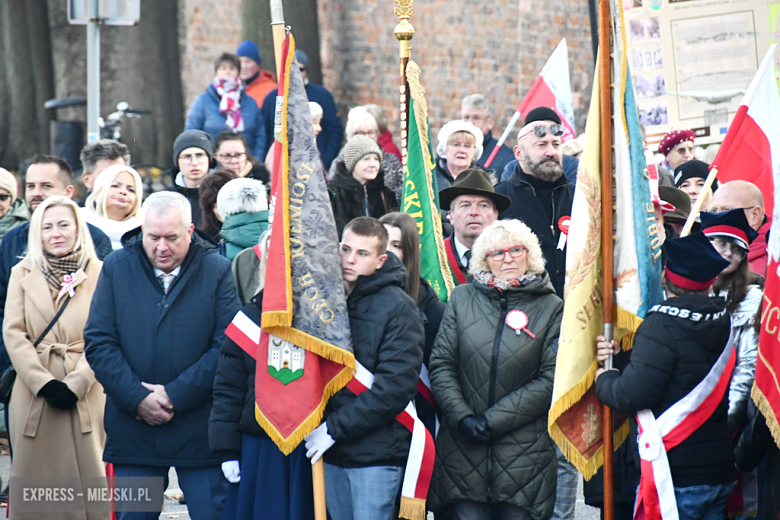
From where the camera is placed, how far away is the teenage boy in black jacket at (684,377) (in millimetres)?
4359

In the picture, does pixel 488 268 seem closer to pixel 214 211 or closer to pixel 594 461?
pixel 594 461

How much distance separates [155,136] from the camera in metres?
11.7

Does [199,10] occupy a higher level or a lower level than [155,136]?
higher

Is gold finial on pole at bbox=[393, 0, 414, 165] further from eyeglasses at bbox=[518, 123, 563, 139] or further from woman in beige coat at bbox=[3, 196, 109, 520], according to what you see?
woman in beige coat at bbox=[3, 196, 109, 520]

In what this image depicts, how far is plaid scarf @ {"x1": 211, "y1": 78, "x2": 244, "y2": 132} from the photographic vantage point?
10.2 metres

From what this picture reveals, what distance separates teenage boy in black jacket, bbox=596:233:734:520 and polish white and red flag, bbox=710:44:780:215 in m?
2.19

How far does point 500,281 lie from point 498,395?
55 centimetres

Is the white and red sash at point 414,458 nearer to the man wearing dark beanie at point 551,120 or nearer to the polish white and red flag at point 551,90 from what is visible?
the man wearing dark beanie at point 551,120

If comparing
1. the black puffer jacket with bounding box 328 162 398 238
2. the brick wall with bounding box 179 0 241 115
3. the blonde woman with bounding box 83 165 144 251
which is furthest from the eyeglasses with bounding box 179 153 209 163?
the brick wall with bounding box 179 0 241 115

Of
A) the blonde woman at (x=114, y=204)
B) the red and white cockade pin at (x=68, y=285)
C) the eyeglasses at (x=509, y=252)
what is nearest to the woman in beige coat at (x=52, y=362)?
the red and white cockade pin at (x=68, y=285)

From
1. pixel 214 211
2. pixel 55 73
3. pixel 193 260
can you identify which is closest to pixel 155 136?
pixel 55 73

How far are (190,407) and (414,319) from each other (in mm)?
1245

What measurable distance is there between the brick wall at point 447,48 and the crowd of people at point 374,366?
255 inches

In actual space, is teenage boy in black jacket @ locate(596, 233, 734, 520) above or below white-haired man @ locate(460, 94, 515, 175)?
below
